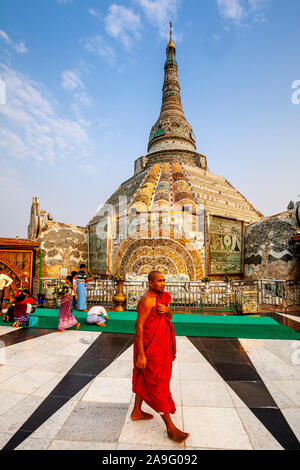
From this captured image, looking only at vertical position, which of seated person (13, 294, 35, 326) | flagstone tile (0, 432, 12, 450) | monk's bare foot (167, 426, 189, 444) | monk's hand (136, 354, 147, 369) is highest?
monk's hand (136, 354, 147, 369)

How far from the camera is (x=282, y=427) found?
2.22 meters

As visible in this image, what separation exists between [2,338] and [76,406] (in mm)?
3486

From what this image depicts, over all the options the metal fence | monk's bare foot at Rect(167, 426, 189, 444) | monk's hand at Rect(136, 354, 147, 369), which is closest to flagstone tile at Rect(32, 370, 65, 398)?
monk's hand at Rect(136, 354, 147, 369)

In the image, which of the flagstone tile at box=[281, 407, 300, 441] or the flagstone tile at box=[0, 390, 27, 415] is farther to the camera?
the flagstone tile at box=[0, 390, 27, 415]

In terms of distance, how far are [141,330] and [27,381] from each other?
83.6 inches

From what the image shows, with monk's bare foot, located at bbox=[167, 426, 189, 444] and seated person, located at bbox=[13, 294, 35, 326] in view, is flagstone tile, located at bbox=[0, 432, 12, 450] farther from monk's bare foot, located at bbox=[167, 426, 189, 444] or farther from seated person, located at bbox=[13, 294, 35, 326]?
seated person, located at bbox=[13, 294, 35, 326]

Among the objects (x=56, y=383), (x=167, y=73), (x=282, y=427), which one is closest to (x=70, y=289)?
(x=56, y=383)

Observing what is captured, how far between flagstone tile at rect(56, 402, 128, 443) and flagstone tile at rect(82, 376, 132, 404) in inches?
4.1

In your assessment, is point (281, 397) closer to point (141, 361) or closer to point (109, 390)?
point (141, 361)

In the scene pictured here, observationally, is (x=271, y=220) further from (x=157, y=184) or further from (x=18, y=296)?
(x=18, y=296)

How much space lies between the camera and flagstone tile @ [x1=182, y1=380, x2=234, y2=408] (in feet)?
8.59

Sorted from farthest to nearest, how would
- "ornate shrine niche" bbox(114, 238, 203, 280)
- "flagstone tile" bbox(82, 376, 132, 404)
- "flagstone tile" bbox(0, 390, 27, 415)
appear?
"ornate shrine niche" bbox(114, 238, 203, 280), "flagstone tile" bbox(82, 376, 132, 404), "flagstone tile" bbox(0, 390, 27, 415)

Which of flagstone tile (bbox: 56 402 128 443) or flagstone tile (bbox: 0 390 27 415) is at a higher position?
flagstone tile (bbox: 56 402 128 443)

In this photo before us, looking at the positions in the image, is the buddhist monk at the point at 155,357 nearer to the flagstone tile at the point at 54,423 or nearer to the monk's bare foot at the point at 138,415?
the monk's bare foot at the point at 138,415
